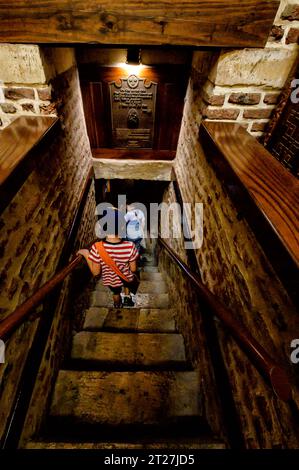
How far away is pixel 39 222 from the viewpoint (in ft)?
7.00

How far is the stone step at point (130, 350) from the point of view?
2572 millimetres

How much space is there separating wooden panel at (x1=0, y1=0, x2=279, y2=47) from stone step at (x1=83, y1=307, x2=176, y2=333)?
3.04 metres

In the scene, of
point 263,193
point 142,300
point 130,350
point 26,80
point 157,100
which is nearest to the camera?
point 263,193

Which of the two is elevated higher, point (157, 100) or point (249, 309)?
point (157, 100)

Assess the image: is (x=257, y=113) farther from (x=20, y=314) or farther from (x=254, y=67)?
(x=20, y=314)

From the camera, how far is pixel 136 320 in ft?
10.6

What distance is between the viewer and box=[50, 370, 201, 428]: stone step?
6.59ft

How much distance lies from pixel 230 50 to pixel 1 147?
1971 mm

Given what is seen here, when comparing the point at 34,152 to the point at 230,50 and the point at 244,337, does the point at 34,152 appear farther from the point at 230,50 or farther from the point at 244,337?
the point at 244,337

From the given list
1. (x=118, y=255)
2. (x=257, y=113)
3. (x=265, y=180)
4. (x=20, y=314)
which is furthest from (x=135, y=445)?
(x=257, y=113)

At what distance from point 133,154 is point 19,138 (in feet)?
9.22

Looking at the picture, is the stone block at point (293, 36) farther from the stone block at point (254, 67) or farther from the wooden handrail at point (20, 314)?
the wooden handrail at point (20, 314)
